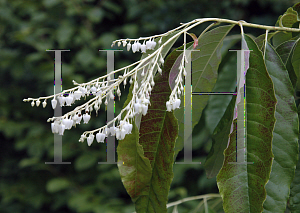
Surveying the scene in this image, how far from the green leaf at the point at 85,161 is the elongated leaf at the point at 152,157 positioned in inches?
51.4

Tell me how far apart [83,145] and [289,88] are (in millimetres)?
1573

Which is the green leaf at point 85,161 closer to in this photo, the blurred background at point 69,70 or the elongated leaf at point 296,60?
the blurred background at point 69,70

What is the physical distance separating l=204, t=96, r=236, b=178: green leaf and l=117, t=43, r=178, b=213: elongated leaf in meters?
0.14

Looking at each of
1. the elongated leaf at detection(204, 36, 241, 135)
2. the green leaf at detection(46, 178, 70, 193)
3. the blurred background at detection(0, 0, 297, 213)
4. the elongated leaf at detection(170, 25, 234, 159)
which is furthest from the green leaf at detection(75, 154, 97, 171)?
the elongated leaf at detection(170, 25, 234, 159)

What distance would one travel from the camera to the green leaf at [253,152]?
1.43ft

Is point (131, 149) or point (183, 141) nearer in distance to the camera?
point (131, 149)

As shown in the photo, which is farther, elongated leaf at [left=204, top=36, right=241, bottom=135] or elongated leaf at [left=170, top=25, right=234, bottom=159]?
elongated leaf at [left=204, top=36, right=241, bottom=135]

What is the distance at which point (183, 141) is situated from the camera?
61cm

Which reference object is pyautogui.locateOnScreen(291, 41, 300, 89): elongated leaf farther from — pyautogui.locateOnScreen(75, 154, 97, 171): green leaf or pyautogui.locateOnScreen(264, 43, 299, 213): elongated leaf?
pyautogui.locateOnScreen(75, 154, 97, 171): green leaf

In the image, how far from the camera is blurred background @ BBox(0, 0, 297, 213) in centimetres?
181

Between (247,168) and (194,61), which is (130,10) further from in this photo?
(247,168)

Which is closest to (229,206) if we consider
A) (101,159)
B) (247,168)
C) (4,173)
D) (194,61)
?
(247,168)

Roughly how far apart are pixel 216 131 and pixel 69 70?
Answer: 1.35 meters

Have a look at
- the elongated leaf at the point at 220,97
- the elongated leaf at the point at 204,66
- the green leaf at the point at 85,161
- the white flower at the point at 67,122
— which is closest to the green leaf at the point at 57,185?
the green leaf at the point at 85,161
